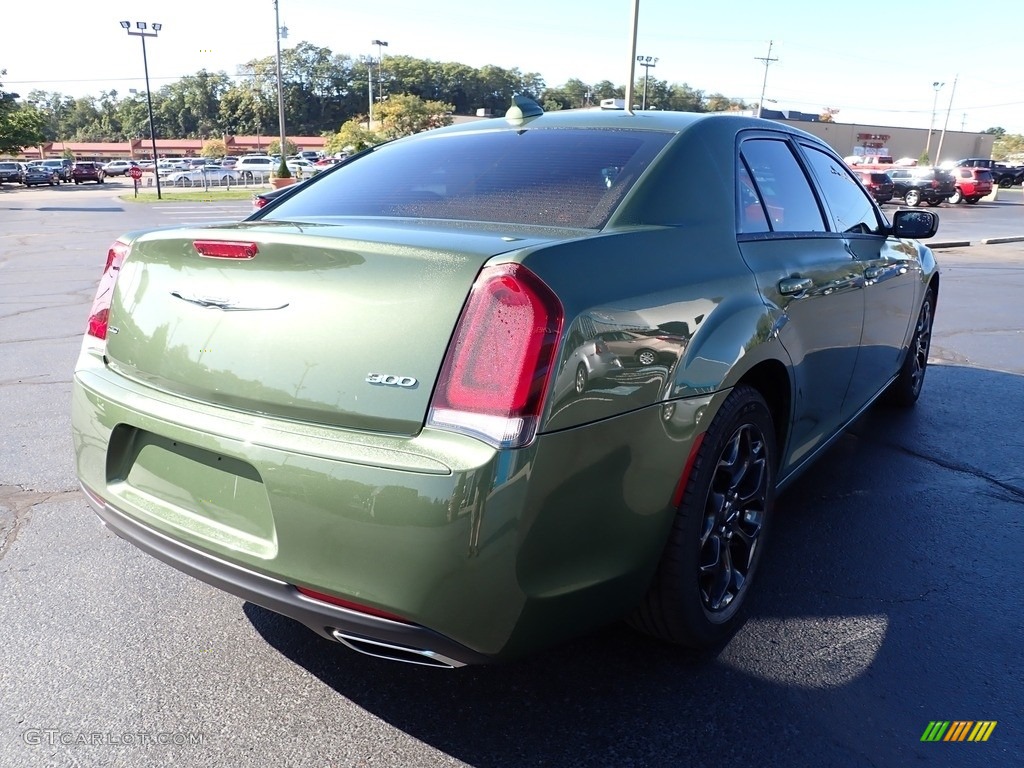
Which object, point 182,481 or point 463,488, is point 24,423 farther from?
point 463,488

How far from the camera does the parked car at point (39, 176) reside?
50.4 meters

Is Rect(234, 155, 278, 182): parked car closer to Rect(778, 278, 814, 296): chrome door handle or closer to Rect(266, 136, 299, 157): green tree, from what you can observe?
Rect(266, 136, 299, 157): green tree

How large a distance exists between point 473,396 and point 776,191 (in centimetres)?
189

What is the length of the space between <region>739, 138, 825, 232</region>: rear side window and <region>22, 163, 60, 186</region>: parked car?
190ft

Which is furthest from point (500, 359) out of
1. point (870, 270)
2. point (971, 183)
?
point (971, 183)

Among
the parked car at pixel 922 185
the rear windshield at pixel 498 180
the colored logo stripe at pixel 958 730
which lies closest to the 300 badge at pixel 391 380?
the rear windshield at pixel 498 180

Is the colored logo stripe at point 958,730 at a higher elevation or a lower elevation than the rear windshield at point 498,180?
lower

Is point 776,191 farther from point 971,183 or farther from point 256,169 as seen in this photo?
point 256,169

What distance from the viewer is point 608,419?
1916mm

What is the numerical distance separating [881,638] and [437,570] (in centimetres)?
173

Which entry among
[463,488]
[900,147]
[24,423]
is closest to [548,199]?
[463,488]

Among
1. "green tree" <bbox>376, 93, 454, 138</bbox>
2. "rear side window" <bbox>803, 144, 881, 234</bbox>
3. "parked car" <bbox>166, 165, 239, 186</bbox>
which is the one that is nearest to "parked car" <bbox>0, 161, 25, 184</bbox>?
"parked car" <bbox>166, 165, 239, 186</bbox>

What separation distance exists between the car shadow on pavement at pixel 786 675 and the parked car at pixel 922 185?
3283cm

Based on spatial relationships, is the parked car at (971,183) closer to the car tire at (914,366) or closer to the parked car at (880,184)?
the parked car at (880,184)
